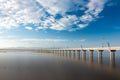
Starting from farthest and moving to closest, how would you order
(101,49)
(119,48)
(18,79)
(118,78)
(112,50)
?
(101,49)
(112,50)
(119,48)
(118,78)
(18,79)

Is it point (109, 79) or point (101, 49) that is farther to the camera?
point (101, 49)

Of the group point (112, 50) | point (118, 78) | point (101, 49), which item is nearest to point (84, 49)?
point (101, 49)

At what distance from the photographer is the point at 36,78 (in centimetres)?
2638

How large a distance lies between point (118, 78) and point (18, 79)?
44.6 ft

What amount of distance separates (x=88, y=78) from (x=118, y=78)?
4.33 m

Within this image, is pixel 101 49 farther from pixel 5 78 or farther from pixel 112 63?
pixel 5 78

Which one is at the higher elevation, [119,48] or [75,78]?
[119,48]

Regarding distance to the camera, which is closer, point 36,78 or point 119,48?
point 36,78

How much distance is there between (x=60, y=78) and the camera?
26312 millimetres

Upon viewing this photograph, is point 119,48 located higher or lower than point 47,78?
higher

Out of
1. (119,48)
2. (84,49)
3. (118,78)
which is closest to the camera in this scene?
(118,78)

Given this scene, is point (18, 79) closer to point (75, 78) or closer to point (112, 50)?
point (75, 78)

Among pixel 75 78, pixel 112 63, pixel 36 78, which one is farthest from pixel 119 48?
pixel 36 78

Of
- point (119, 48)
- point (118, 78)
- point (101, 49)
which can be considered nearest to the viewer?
point (118, 78)
